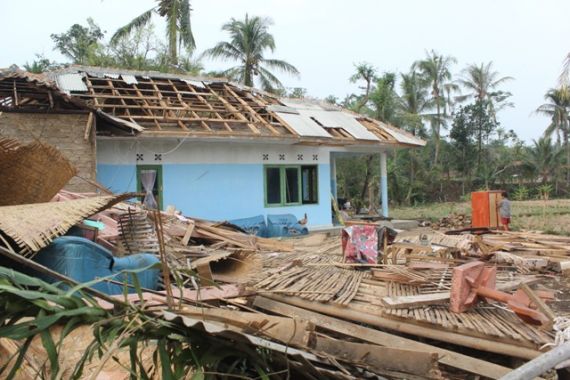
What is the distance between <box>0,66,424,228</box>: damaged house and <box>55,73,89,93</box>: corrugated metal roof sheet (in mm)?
29

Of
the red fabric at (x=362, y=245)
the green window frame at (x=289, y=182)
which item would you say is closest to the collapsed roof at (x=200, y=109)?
the green window frame at (x=289, y=182)

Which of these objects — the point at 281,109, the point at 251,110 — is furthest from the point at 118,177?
the point at 281,109

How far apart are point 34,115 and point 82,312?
34.3 feet

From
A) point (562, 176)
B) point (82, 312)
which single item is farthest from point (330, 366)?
point (562, 176)

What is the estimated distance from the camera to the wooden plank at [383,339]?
13.1 ft

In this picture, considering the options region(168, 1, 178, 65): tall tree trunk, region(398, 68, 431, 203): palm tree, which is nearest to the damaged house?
region(168, 1, 178, 65): tall tree trunk

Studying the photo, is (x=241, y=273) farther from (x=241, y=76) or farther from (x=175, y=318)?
(x=241, y=76)

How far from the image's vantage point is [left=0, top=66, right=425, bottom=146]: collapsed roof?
1353cm

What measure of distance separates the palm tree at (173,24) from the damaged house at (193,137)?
352 inches

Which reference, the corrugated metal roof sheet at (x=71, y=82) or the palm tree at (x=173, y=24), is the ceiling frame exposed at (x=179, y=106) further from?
the palm tree at (x=173, y=24)

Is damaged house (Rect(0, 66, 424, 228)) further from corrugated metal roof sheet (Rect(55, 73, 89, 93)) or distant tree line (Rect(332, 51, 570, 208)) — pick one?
distant tree line (Rect(332, 51, 570, 208))

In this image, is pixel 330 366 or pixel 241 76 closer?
pixel 330 366

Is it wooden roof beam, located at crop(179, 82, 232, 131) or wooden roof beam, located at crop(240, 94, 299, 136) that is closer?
wooden roof beam, located at crop(179, 82, 232, 131)

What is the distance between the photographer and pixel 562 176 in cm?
3978
